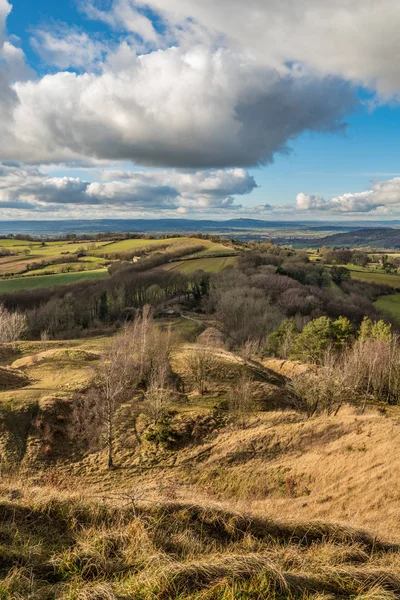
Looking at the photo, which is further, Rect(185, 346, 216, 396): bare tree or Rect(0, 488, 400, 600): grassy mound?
Rect(185, 346, 216, 396): bare tree

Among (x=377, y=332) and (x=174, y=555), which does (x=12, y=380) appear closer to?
(x=174, y=555)

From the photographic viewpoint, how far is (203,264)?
137 meters

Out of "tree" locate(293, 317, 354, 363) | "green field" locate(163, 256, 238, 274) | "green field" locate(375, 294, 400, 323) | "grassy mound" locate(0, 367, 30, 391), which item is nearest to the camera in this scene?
"grassy mound" locate(0, 367, 30, 391)

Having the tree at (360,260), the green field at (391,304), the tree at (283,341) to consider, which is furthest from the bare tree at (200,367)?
the tree at (360,260)

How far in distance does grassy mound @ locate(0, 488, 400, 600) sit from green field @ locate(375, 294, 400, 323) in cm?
9306

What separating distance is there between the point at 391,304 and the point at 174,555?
358ft

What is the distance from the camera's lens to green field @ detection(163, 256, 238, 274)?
5069 inches

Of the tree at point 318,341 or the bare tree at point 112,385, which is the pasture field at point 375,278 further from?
the bare tree at point 112,385

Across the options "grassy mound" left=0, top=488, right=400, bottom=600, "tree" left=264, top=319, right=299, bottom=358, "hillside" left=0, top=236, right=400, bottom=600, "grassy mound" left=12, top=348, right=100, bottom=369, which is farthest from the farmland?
"grassy mound" left=0, top=488, right=400, bottom=600

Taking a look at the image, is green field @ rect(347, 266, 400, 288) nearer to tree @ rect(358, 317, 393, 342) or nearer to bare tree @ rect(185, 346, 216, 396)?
tree @ rect(358, 317, 393, 342)

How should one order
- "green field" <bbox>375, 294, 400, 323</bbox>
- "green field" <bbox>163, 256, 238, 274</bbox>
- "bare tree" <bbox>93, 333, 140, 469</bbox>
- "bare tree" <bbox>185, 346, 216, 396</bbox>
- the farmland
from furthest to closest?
"green field" <bbox>163, 256, 238, 274</bbox> → the farmland → "green field" <bbox>375, 294, 400, 323</bbox> → "bare tree" <bbox>185, 346, 216, 396</bbox> → "bare tree" <bbox>93, 333, 140, 469</bbox>

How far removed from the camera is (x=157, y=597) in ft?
20.3

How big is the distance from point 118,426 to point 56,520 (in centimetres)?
2570

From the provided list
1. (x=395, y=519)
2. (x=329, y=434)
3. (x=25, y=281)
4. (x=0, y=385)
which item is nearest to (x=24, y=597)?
(x=395, y=519)
